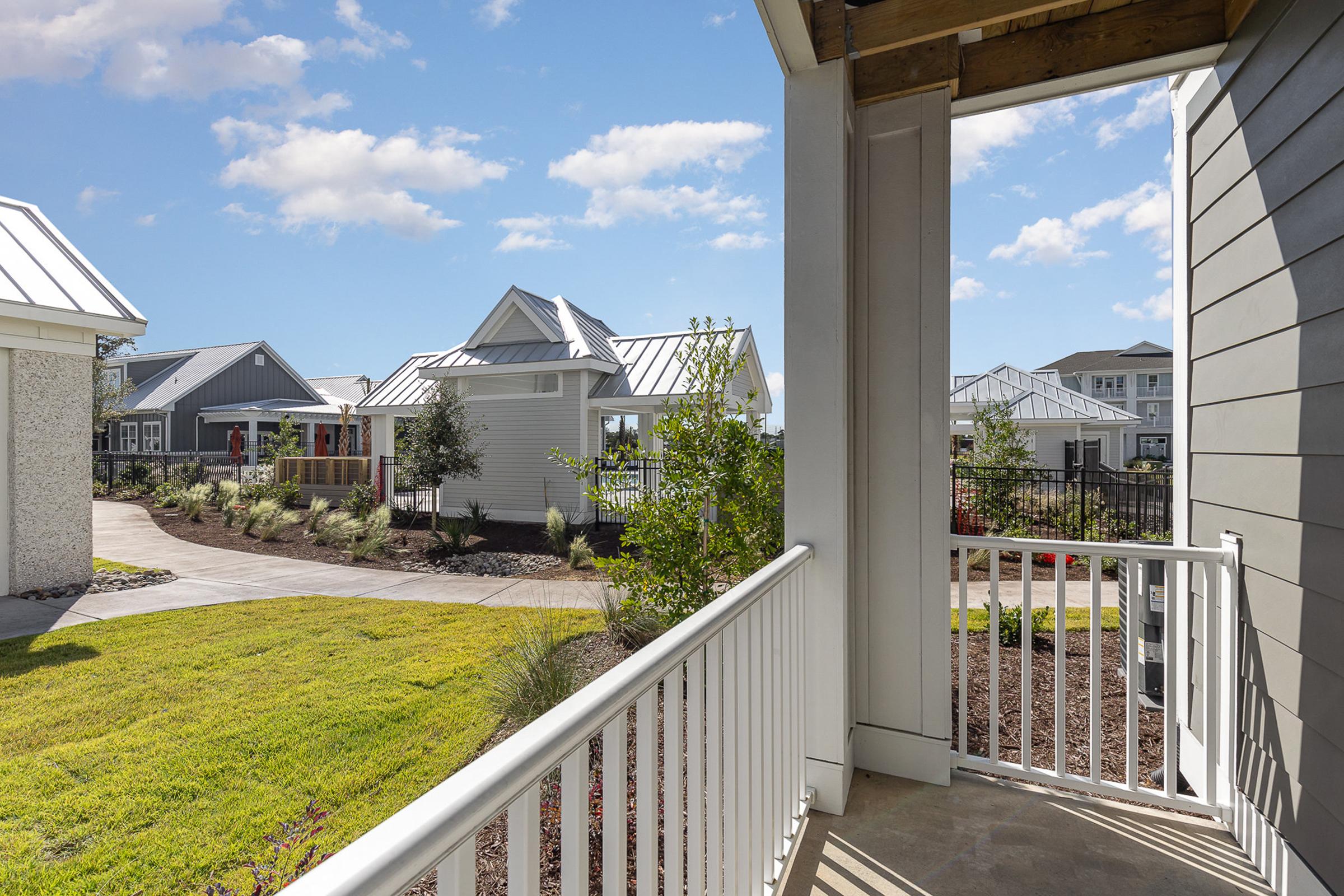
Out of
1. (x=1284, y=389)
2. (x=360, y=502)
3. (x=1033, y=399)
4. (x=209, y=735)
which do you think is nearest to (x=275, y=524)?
(x=360, y=502)

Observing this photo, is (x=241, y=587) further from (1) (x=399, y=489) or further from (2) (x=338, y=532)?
(1) (x=399, y=489)

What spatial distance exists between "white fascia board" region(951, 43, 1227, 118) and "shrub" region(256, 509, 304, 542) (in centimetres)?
1016

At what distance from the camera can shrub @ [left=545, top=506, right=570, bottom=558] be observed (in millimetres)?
9000

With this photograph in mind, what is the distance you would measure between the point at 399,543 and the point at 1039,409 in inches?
593

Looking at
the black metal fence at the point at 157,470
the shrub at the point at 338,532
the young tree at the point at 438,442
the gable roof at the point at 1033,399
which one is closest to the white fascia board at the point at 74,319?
the shrub at the point at 338,532

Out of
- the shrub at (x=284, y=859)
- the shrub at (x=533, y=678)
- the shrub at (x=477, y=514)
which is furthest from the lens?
the shrub at (x=477, y=514)

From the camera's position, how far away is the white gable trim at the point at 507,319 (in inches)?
464

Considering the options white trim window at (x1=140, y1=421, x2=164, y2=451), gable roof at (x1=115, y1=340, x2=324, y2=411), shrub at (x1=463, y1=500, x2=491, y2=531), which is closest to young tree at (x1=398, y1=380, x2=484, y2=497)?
shrub at (x1=463, y1=500, x2=491, y2=531)

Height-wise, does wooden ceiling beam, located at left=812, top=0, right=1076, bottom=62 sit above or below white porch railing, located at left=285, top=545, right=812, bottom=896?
above

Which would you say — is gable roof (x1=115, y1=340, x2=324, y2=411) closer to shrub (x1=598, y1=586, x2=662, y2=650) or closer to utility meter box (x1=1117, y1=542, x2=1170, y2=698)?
shrub (x1=598, y1=586, x2=662, y2=650)

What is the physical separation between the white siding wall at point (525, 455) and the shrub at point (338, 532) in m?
2.74

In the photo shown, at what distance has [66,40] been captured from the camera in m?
5.16

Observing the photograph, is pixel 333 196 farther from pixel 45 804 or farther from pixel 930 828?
pixel 930 828

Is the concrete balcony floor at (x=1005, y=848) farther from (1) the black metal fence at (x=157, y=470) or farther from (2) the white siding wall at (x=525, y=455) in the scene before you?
(1) the black metal fence at (x=157, y=470)
